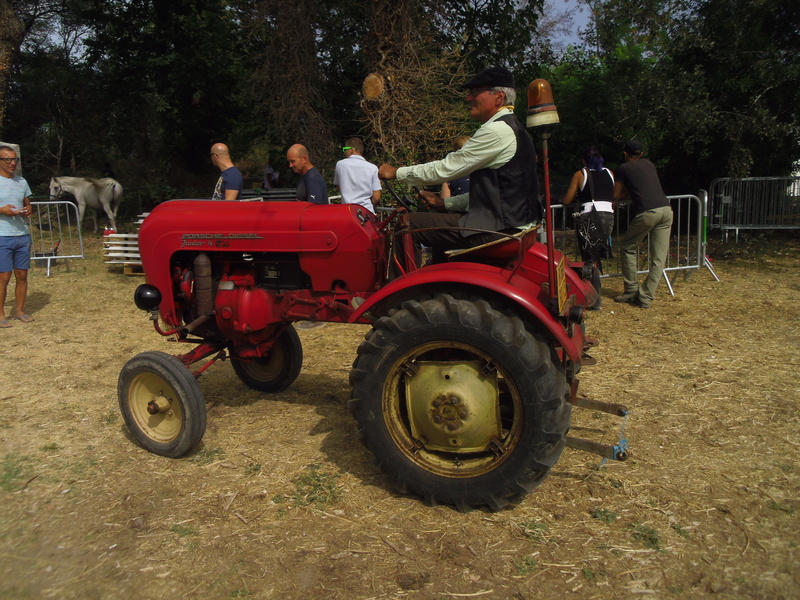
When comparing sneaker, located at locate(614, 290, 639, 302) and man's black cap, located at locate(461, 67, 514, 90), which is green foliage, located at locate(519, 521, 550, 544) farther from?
sneaker, located at locate(614, 290, 639, 302)

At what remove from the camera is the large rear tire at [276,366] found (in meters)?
4.69

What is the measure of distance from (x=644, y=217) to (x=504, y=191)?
16.1 feet

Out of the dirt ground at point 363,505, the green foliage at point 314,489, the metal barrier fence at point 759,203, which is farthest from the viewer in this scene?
the metal barrier fence at point 759,203

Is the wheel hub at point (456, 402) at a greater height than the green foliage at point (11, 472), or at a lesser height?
greater

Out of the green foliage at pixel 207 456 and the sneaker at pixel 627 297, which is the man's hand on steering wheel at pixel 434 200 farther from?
the sneaker at pixel 627 297

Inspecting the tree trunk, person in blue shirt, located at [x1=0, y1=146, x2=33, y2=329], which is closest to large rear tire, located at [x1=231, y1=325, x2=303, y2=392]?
person in blue shirt, located at [x1=0, y1=146, x2=33, y2=329]

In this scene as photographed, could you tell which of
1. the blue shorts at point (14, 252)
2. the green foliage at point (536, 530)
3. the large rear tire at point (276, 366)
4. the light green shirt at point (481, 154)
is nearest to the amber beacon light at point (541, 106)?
the light green shirt at point (481, 154)

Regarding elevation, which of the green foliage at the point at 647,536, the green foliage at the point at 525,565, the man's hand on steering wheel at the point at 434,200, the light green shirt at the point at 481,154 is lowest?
the green foliage at the point at 525,565

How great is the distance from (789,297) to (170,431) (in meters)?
7.11

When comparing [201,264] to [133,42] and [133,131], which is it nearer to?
[133,42]

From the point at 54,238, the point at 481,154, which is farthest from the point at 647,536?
the point at 54,238

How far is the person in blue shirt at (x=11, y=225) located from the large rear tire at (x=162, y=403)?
4.19 metres

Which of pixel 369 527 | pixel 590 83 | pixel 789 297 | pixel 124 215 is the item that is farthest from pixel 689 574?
pixel 124 215

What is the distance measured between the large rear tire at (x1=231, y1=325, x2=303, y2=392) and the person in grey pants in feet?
14.8
